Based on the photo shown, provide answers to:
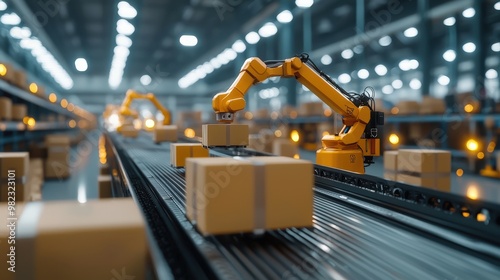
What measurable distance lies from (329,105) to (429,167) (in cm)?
178

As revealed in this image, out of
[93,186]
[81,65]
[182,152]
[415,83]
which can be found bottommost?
[93,186]

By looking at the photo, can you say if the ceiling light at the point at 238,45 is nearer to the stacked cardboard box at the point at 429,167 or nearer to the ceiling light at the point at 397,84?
the stacked cardboard box at the point at 429,167

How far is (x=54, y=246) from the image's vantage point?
5.82ft

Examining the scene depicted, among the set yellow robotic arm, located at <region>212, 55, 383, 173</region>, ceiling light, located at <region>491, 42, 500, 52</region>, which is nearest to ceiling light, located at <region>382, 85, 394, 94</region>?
ceiling light, located at <region>491, 42, 500, 52</region>

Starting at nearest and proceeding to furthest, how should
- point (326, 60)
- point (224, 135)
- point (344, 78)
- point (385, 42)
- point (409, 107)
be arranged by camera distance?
point (224, 135)
point (409, 107)
point (385, 42)
point (326, 60)
point (344, 78)

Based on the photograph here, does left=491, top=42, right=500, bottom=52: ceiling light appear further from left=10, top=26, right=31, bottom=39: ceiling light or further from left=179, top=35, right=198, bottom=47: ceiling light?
left=10, top=26, right=31, bottom=39: ceiling light

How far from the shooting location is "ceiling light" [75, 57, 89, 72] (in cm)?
2606

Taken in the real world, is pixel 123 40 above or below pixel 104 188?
above

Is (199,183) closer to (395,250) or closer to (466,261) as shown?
(395,250)

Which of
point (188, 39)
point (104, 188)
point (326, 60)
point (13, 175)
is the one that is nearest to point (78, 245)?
point (13, 175)

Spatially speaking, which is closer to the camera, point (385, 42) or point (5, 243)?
point (5, 243)

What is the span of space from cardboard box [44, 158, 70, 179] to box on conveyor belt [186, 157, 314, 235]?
1026cm

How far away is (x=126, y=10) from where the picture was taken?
12219 mm

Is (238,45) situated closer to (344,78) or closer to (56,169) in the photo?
(56,169)
